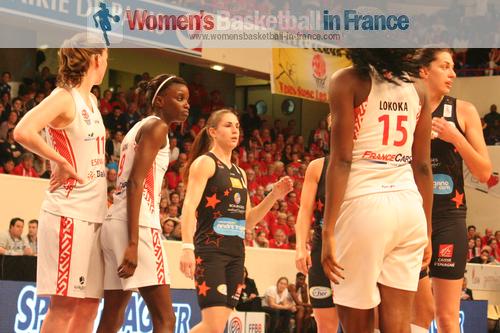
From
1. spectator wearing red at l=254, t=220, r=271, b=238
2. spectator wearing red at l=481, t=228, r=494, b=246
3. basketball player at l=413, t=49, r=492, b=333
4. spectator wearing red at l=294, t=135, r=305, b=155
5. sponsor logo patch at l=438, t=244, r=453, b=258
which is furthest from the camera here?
spectator wearing red at l=294, t=135, r=305, b=155

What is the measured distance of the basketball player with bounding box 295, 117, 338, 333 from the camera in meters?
6.09

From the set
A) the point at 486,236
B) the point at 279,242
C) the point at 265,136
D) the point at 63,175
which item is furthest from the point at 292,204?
the point at 63,175

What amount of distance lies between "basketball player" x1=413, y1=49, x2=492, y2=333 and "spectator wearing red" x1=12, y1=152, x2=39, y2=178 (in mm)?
8994

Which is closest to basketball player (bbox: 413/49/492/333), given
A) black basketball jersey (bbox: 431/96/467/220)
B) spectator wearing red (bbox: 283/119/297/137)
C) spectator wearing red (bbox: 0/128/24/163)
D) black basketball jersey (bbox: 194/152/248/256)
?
black basketball jersey (bbox: 431/96/467/220)

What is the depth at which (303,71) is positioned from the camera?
2009 centimetres

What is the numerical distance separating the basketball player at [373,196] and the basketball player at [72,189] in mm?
1571

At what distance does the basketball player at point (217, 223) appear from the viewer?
6215mm

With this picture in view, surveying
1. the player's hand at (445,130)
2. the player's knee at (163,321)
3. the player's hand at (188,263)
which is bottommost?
the player's knee at (163,321)

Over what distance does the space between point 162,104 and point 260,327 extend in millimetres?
5979

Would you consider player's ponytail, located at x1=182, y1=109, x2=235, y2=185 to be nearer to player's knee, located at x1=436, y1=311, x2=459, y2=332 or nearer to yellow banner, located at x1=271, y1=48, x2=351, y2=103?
player's knee, located at x1=436, y1=311, x2=459, y2=332

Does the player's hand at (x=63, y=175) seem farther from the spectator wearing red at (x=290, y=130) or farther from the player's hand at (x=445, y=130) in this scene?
the spectator wearing red at (x=290, y=130)

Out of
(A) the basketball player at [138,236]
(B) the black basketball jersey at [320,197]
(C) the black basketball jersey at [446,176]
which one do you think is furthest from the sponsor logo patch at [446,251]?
(A) the basketball player at [138,236]

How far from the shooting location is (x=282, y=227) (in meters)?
16.8

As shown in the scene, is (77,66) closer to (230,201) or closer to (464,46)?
(230,201)
